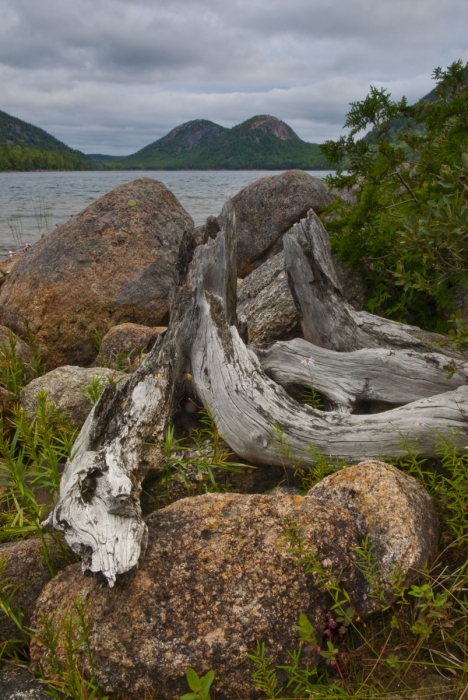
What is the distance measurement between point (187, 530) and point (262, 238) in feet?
25.8

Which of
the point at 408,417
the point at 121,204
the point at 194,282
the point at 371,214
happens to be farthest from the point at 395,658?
the point at 121,204

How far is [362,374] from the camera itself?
4688 millimetres

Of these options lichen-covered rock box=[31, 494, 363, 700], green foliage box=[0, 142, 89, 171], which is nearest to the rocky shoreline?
lichen-covered rock box=[31, 494, 363, 700]

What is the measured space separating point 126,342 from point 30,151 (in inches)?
4474

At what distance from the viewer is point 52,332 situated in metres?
7.41

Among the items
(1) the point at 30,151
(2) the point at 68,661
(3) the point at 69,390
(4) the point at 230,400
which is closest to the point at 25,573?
(2) the point at 68,661

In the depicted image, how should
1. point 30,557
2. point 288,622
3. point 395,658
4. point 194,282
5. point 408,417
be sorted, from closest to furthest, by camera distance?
1. point 395,658
2. point 288,622
3. point 30,557
4. point 408,417
5. point 194,282

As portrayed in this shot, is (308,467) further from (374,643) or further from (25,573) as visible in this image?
(25,573)

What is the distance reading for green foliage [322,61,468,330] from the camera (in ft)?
16.7

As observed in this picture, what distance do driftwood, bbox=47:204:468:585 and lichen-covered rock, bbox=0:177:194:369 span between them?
2506mm

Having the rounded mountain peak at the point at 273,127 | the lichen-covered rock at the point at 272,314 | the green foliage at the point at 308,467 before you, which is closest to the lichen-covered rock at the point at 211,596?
the green foliage at the point at 308,467

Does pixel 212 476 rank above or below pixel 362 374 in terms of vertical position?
below

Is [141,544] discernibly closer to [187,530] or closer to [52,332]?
[187,530]

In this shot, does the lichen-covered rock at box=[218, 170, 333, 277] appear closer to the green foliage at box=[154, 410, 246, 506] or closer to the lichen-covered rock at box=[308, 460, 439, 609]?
the green foliage at box=[154, 410, 246, 506]
